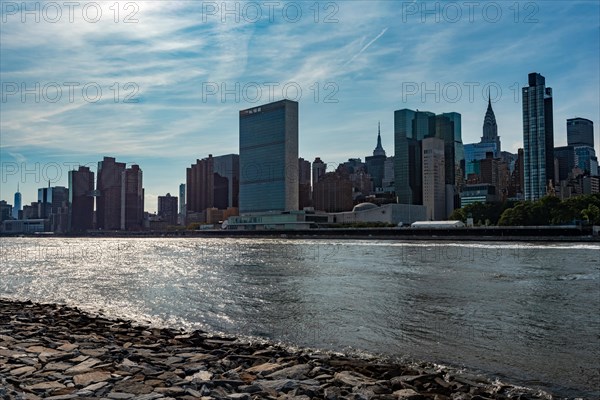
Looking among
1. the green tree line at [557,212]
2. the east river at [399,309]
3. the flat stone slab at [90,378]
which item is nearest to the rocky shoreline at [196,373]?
the flat stone slab at [90,378]

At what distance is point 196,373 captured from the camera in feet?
44.8

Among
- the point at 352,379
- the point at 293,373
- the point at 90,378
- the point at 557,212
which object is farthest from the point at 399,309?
the point at 557,212

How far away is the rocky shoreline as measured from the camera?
11906 millimetres

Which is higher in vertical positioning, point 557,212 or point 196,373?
point 557,212

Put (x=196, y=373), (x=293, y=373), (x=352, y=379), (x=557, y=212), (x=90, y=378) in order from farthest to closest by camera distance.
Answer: (x=557, y=212)
(x=293, y=373)
(x=352, y=379)
(x=196, y=373)
(x=90, y=378)

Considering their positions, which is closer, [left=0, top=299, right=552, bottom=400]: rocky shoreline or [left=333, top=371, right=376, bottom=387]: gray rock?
[left=0, top=299, right=552, bottom=400]: rocky shoreline

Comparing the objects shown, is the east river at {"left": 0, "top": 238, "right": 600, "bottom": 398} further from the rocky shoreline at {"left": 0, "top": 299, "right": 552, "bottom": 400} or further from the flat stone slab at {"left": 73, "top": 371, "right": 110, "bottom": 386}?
the flat stone slab at {"left": 73, "top": 371, "right": 110, "bottom": 386}

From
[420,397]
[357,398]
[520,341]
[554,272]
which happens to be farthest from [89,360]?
[554,272]

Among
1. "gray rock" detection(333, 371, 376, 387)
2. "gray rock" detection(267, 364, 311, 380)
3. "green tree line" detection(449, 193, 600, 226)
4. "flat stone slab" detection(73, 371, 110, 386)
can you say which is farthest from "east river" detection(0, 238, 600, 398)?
"green tree line" detection(449, 193, 600, 226)

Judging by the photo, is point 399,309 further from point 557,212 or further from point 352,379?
point 557,212

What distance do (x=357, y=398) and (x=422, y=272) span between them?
40475mm

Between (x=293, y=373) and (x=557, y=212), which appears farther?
(x=557, y=212)

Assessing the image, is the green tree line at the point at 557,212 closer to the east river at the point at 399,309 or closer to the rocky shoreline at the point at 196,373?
the east river at the point at 399,309

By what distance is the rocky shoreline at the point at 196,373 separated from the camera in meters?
11.9
